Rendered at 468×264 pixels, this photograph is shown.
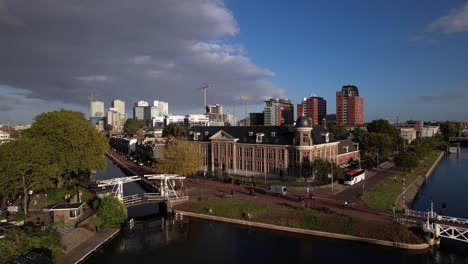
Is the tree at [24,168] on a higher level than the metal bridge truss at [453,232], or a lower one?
higher

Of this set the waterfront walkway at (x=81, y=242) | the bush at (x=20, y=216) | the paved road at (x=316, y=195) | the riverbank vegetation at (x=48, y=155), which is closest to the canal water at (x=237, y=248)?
the waterfront walkway at (x=81, y=242)

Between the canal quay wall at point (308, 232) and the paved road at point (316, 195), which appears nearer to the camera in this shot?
the canal quay wall at point (308, 232)

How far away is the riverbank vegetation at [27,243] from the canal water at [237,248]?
5.31 m

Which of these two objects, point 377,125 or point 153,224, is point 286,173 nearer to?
point 153,224

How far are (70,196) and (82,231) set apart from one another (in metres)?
16.2

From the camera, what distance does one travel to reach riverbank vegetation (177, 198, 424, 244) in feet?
145

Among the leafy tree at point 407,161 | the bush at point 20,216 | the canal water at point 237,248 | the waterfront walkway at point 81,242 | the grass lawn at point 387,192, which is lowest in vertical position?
the canal water at point 237,248

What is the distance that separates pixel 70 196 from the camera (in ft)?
199

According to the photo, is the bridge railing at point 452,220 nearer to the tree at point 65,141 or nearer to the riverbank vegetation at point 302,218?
the riverbank vegetation at point 302,218

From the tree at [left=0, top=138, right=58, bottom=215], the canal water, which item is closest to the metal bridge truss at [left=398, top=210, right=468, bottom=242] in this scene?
the canal water

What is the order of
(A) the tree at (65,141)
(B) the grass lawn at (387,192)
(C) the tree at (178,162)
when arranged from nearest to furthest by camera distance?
(B) the grass lawn at (387,192) → (A) the tree at (65,141) → (C) the tree at (178,162)

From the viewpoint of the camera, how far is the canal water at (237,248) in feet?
134

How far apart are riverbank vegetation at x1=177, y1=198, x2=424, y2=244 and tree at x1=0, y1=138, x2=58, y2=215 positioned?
22.3 metres

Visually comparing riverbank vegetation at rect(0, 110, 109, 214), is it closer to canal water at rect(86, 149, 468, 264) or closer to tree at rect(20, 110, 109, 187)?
tree at rect(20, 110, 109, 187)
